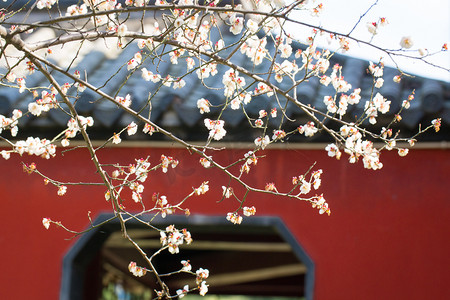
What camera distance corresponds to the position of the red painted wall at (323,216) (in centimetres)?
347

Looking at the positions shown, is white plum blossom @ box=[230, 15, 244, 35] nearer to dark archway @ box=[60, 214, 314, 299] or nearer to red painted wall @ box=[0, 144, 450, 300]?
red painted wall @ box=[0, 144, 450, 300]

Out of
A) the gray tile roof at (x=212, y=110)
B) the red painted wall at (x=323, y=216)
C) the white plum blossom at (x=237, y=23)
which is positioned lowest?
the red painted wall at (x=323, y=216)

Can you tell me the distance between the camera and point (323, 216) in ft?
11.8

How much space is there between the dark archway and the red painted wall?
76 mm

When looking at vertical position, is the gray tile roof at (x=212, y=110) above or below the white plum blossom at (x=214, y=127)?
above

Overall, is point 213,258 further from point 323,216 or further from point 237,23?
point 237,23

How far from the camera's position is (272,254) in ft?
23.6

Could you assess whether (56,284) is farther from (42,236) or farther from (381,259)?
(381,259)

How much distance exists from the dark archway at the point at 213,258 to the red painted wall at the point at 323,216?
8cm

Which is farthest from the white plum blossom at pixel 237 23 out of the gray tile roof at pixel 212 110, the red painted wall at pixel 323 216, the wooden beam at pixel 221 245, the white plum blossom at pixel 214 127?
the wooden beam at pixel 221 245

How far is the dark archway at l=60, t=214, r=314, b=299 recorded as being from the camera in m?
3.67

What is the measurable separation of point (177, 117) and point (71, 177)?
772mm

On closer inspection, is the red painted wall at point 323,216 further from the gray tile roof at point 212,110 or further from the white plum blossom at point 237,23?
the white plum blossom at point 237,23

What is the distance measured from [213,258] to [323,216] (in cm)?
393
